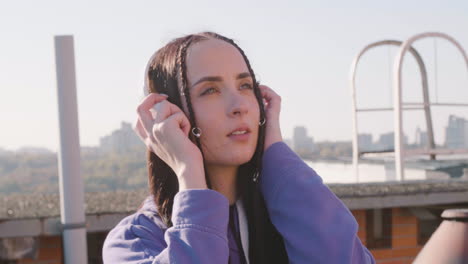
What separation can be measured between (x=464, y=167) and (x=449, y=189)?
2.67 meters

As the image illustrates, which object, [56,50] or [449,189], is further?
[449,189]

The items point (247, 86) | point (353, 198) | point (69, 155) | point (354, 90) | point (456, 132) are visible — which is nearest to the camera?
point (247, 86)

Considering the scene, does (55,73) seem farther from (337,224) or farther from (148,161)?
(337,224)

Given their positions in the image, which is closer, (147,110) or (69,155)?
(147,110)

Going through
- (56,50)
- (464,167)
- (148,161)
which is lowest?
→ (464,167)

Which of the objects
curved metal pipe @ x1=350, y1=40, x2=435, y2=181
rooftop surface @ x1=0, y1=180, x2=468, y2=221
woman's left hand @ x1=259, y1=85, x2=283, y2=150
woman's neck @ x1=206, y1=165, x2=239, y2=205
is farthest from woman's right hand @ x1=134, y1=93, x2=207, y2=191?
curved metal pipe @ x1=350, y1=40, x2=435, y2=181

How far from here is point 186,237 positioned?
1.24 m

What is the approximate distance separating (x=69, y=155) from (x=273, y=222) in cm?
218

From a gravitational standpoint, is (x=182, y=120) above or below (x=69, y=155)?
above

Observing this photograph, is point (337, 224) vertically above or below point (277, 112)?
below

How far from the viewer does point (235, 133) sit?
4.52ft

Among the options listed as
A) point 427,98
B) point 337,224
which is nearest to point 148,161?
point 337,224

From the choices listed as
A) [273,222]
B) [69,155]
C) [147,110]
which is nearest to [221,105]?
[147,110]

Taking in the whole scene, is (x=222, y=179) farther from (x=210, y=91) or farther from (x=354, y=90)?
(x=354, y=90)
